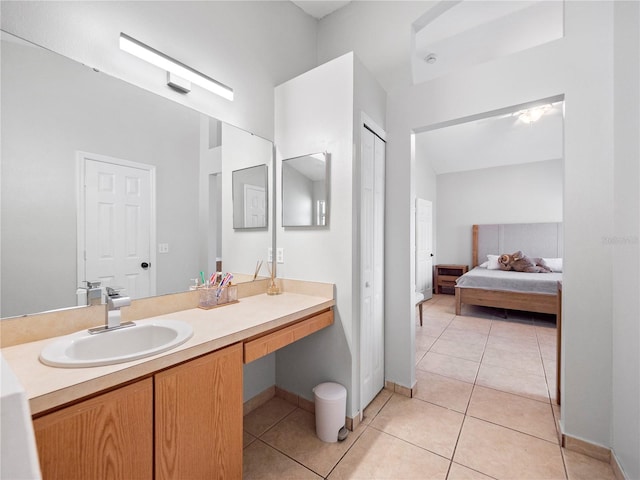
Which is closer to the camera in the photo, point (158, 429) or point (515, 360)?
point (158, 429)

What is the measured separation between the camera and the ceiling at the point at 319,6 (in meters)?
2.50

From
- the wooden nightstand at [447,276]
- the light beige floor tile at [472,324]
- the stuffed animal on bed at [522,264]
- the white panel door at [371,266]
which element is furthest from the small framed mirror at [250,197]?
the wooden nightstand at [447,276]

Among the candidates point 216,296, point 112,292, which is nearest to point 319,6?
point 216,296

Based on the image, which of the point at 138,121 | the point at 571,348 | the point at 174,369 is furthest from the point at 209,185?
the point at 571,348

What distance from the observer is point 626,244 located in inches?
56.9

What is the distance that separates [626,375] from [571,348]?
0.26m

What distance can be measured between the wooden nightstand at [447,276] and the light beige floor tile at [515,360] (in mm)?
3046

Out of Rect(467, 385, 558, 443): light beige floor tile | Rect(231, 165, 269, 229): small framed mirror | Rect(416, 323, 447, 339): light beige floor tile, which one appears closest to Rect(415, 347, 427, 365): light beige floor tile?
Rect(416, 323, 447, 339): light beige floor tile

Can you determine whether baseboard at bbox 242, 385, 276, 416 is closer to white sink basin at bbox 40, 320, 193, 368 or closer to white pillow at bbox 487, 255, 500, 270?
white sink basin at bbox 40, 320, 193, 368

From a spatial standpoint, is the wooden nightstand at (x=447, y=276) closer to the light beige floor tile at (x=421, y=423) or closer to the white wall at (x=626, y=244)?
the light beige floor tile at (x=421, y=423)

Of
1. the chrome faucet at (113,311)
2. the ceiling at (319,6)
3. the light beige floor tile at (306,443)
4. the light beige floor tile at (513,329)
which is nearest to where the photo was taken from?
the chrome faucet at (113,311)

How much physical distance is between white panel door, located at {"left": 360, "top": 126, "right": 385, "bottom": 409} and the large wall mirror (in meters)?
1.02

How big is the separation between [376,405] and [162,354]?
1753 millimetres

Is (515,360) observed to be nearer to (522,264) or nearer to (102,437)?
(522,264)
